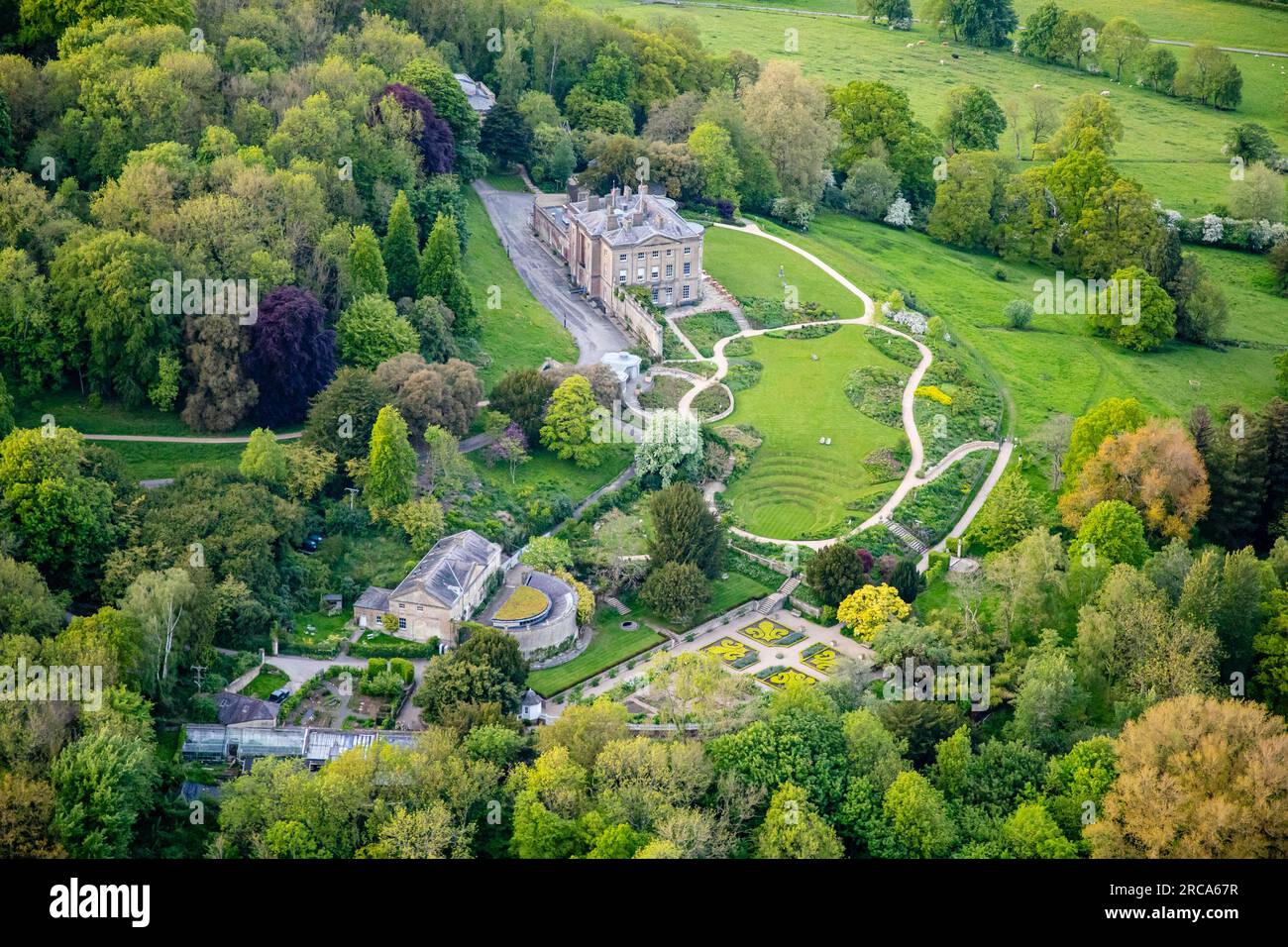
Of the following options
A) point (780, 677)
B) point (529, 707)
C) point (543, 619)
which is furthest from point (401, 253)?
point (780, 677)

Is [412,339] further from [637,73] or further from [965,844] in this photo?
[637,73]

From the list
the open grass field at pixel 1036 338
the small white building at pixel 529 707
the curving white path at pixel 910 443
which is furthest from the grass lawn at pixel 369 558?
the open grass field at pixel 1036 338

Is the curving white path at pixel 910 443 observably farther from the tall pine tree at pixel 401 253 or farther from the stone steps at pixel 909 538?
the tall pine tree at pixel 401 253

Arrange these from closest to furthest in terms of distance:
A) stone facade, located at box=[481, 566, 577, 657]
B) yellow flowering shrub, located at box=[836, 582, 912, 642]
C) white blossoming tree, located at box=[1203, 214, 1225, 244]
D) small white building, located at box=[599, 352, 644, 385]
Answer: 1. stone facade, located at box=[481, 566, 577, 657]
2. yellow flowering shrub, located at box=[836, 582, 912, 642]
3. small white building, located at box=[599, 352, 644, 385]
4. white blossoming tree, located at box=[1203, 214, 1225, 244]

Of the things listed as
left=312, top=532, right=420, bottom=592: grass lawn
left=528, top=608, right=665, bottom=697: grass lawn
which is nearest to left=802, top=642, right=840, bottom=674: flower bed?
left=528, top=608, right=665, bottom=697: grass lawn

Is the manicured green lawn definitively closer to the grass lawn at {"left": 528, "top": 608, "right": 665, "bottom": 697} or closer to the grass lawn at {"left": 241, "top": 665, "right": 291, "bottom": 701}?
the grass lawn at {"left": 528, "top": 608, "right": 665, "bottom": 697}

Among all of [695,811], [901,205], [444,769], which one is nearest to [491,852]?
[444,769]
